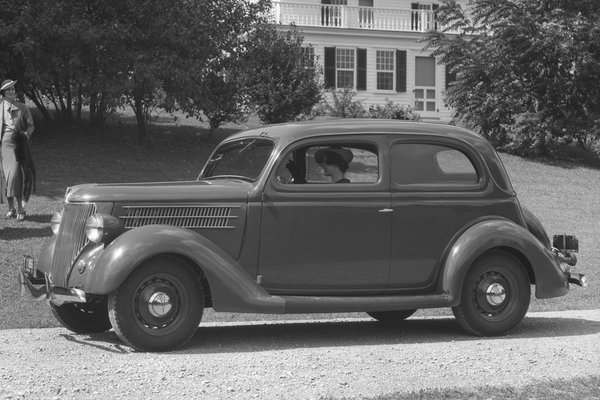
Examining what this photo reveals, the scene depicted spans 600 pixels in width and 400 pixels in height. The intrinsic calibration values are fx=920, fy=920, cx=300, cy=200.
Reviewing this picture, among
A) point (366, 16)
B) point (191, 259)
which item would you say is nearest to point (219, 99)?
point (191, 259)

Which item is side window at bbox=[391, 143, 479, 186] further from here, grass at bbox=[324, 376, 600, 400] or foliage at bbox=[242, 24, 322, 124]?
foliage at bbox=[242, 24, 322, 124]

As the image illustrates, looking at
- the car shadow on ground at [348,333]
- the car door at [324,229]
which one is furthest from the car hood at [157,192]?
the car shadow on ground at [348,333]

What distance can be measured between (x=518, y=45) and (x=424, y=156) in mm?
21366

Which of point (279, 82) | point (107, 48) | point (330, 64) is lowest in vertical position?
point (279, 82)

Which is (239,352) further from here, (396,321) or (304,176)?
(396,321)

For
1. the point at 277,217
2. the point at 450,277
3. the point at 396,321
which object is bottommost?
the point at 396,321

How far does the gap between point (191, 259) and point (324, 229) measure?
4.03ft

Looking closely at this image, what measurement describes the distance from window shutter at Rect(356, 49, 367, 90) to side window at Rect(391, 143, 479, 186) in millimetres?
29729

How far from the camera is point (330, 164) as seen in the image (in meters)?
8.02

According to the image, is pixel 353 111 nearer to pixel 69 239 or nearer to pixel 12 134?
pixel 12 134

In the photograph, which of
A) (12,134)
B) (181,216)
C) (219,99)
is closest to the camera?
(181,216)

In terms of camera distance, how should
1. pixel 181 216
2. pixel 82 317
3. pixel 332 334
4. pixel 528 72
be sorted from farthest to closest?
pixel 528 72
pixel 332 334
pixel 82 317
pixel 181 216

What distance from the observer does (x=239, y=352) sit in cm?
710

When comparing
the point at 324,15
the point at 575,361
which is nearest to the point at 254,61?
the point at 324,15
